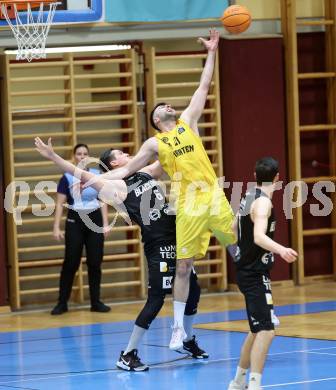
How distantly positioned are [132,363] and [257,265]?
75.4 inches

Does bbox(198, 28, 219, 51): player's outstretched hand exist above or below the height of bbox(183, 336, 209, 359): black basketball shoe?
above

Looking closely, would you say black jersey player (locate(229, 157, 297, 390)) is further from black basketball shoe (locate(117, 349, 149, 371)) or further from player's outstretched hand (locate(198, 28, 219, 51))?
player's outstretched hand (locate(198, 28, 219, 51))

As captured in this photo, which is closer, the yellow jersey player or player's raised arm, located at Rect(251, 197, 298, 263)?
player's raised arm, located at Rect(251, 197, 298, 263)

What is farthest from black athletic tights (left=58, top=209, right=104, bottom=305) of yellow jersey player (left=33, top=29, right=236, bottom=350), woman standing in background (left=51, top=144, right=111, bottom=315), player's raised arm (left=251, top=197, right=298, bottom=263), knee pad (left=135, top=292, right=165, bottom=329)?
player's raised arm (left=251, top=197, right=298, bottom=263)

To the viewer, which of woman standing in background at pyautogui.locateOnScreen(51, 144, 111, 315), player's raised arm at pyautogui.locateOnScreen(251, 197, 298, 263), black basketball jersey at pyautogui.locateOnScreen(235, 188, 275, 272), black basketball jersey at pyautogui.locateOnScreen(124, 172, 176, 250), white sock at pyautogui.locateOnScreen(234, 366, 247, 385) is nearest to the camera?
player's raised arm at pyautogui.locateOnScreen(251, 197, 298, 263)

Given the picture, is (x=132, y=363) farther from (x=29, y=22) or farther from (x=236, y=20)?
(x=29, y=22)

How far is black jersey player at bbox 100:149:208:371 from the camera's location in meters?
7.90

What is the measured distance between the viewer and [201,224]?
8.42m

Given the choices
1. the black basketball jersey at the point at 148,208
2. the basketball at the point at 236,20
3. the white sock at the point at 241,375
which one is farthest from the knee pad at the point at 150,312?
the basketball at the point at 236,20

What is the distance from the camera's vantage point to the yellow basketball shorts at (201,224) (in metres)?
8.28

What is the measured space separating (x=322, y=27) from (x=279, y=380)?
7.81 metres

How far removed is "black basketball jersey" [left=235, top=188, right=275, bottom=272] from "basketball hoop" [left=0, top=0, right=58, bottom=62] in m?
4.88

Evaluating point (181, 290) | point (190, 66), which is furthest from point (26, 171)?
point (181, 290)

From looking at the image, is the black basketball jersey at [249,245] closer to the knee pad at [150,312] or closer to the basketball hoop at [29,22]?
the knee pad at [150,312]
